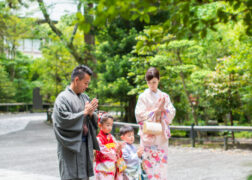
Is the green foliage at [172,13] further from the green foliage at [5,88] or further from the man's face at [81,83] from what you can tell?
the green foliage at [5,88]

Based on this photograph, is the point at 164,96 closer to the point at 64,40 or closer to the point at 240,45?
the point at 240,45

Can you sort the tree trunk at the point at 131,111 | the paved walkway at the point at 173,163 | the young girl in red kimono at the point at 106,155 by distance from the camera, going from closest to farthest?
1. the young girl in red kimono at the point at 106,155
2. the paved walkway at the point at 173,163
3. the tree trunk at the point at 131,111

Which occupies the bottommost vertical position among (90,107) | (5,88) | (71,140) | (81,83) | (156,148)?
Result: (156,148)

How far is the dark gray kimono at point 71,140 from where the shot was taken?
372 cm

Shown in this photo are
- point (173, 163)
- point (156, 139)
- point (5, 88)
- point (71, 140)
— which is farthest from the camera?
point (5, 88)

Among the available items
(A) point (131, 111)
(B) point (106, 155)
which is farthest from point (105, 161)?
(A) point (131, 111)

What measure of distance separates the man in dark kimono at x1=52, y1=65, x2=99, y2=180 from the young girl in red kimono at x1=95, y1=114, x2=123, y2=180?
0.55m

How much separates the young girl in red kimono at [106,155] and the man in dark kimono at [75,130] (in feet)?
1.82

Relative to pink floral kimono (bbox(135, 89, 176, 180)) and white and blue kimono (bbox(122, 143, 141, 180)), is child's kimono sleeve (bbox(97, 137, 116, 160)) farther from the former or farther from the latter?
pink floral kimono (bbox(135, 89, 176, 180))

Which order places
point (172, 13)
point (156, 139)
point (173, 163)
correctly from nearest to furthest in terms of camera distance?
point (172, 13) < point (156, 139) < point (173, 163)

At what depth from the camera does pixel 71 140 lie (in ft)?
12.1

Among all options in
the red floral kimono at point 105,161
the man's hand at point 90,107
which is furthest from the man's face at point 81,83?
the red floral kimono at point 105,161

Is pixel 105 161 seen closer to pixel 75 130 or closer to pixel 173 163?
pixel 75 130

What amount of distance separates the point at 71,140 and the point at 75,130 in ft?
0.38
